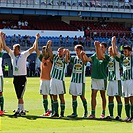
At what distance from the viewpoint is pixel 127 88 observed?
1413 cm

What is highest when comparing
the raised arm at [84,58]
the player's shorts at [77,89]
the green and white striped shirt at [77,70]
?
the raised arm at [84,58]

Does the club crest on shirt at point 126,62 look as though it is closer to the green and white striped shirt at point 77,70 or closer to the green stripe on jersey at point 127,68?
the green stripe on jersey at point 127,68

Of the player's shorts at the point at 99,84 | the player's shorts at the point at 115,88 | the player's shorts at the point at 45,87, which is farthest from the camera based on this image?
the player's shorts at the point at 45,87

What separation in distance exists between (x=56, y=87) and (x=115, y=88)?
169 cm

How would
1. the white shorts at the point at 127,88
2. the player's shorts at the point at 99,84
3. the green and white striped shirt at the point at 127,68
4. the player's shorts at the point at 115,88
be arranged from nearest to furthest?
the white shorts at the point at 127,88, the green and white striped shirt at the point at 127,68, the player's shorts at the point at 115,88, the player's shorts at the point at 99,84

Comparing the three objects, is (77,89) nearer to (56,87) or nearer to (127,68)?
(56,87)

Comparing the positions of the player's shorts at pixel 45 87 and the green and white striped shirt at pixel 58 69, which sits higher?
the green and white striped shirt at pixel 58 69

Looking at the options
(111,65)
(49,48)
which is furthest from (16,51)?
(111,65)

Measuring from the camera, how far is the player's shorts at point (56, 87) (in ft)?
48.5

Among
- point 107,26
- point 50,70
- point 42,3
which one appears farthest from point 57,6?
point 50,70

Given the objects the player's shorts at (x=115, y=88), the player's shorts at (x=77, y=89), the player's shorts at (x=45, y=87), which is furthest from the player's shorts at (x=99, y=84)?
the player's shorts at (x=45, y=87)

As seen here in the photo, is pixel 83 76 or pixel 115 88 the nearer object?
pixel 115 88

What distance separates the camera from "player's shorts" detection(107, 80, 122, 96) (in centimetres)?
1448

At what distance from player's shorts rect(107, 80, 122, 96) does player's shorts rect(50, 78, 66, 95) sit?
1.36 metres
